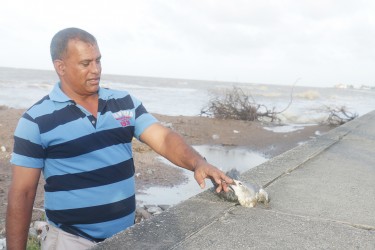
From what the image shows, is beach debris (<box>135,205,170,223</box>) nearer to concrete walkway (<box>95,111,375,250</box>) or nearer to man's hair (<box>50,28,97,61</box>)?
concrete walkway (<box>95,111,375,250</box>)

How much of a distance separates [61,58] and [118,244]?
3.58 ft

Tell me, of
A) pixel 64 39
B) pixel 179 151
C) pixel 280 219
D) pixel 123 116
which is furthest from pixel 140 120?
pixel 280 219

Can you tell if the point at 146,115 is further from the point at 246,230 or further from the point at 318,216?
the point at 318,216

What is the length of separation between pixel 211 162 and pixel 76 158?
6.15 meters

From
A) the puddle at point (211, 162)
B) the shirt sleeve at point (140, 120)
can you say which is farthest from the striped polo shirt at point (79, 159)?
the puddle at point (211, 162)

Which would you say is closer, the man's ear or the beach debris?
the man's ear

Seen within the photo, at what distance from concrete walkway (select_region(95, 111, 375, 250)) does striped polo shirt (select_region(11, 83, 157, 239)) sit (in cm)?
19

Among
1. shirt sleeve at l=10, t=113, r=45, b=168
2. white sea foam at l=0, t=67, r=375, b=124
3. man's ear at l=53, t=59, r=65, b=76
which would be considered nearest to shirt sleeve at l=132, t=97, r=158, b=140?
man's ear at l=53, t=59, r=65, b=76

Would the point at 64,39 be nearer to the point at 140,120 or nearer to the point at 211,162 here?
the point at 140,120

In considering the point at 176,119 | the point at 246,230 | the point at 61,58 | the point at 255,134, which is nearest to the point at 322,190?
the point at 246,230

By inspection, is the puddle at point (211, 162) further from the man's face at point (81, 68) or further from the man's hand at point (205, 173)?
the man's face at point (81, 68)

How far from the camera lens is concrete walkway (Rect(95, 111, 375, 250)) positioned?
2.51 metres

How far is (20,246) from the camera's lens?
7.92 feet

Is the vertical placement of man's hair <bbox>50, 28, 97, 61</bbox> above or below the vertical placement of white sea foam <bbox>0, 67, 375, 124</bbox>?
above
